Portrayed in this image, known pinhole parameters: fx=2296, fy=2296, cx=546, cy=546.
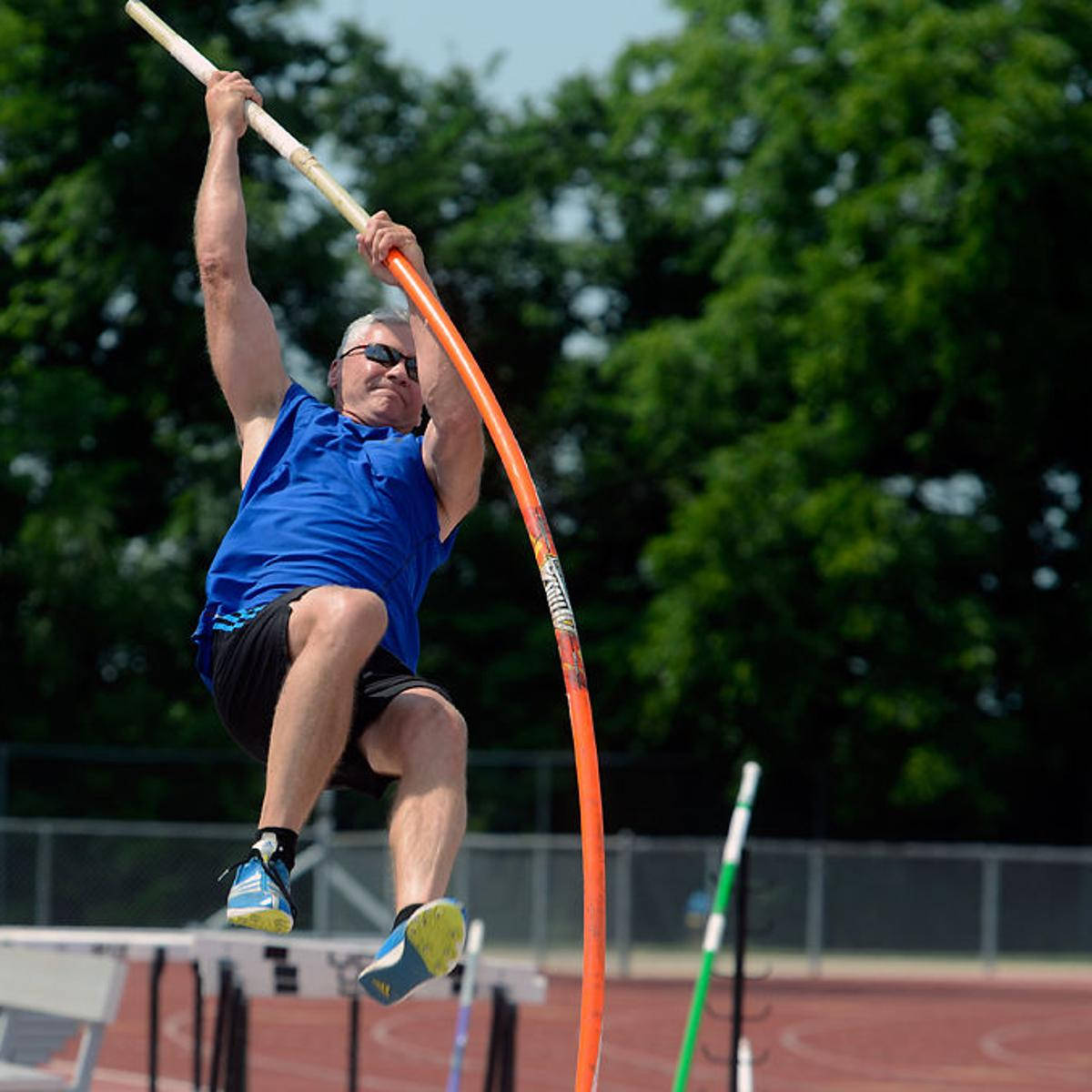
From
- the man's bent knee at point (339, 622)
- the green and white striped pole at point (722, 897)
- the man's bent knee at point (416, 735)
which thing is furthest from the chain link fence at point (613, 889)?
the man's bent knee at point (339, 622)

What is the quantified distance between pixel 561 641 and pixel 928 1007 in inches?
799

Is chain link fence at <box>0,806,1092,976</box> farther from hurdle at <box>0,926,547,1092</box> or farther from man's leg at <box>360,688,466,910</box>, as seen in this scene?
man's leg at <box>360,688,466,910</box>

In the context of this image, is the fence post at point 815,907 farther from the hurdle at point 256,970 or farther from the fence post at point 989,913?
the hurdle at point 256,970

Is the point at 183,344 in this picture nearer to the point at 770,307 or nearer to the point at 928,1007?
the point at 770,307

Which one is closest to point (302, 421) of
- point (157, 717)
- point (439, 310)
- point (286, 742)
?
point (439, 310)

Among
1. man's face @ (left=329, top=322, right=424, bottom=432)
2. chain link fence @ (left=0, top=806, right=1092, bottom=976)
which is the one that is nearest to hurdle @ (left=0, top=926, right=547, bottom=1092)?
man's face @ (left=329, top=322, right=424, bottom=432)

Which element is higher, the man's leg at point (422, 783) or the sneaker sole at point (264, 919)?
the man's leg at point (422, 783)

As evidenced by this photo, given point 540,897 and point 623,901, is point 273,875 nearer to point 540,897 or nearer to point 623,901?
point 540,897

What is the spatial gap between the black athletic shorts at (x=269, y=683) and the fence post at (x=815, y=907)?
72.0 feet

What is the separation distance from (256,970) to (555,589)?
5091mm

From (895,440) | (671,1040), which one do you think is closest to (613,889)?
(671,1040)

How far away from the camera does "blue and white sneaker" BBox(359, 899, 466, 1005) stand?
15.9 ft

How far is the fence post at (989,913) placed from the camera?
2773cm

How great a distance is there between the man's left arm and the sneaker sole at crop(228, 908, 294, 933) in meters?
1.14
